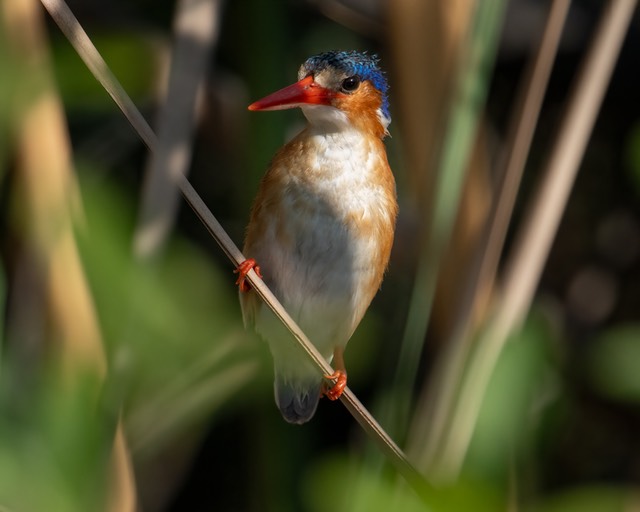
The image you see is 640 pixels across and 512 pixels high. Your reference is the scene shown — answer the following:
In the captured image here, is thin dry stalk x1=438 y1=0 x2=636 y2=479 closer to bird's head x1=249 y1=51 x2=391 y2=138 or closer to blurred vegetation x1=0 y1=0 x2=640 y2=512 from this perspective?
blurred vegetation x1=0 y1=0 x2=640 y2=512

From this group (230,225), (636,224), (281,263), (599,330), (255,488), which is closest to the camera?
(281,263)

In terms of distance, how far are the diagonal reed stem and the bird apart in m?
0.45

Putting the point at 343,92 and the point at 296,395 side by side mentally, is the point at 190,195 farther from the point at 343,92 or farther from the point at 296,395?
the point at 296,395

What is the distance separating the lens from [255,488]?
7.95 ft

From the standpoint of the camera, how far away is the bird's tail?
221cm

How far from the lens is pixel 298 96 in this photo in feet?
5.57

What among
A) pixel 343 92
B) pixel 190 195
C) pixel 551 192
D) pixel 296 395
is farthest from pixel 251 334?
pixel 190 195

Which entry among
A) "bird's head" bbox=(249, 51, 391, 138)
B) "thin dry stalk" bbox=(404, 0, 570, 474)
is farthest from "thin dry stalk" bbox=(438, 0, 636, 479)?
"bird's head" bbox=(249, 51, 391, 138)

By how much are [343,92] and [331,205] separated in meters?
0.21

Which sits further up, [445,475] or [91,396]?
[91,396]

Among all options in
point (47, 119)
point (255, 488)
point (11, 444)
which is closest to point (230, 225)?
point (255, 488)

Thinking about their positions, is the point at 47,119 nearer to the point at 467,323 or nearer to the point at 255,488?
the point at 467,323

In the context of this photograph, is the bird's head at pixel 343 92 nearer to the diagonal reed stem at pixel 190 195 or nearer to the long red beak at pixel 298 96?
the long red beak at pixel 298 96

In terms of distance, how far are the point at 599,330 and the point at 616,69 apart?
79 cm
